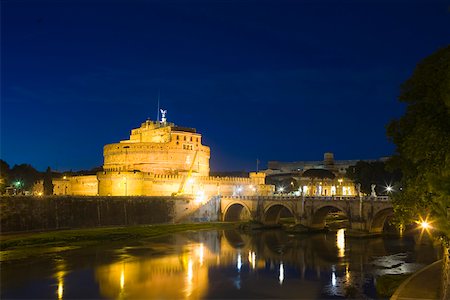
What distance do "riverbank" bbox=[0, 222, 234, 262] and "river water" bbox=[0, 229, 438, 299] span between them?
2080 mm

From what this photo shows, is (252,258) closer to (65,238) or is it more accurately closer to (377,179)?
(65,238)

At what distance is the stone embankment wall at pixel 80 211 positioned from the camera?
4584 centimetres

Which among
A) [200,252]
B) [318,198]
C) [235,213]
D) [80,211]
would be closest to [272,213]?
[318,198]

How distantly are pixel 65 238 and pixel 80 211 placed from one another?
8.38 meters

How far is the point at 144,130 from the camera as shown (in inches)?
3605

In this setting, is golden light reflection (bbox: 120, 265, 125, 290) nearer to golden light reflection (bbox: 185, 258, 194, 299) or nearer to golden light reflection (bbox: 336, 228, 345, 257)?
golden light reflection (bbox: 185, 258, 194, 299)

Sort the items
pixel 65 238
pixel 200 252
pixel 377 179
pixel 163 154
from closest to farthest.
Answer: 1. pixel 200 252
2. pixel 65 238
3. pixel 377 179
4. pixel 163 154

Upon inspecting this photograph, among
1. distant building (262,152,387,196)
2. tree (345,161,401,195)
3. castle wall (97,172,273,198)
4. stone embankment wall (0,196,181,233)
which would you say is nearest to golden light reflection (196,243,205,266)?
stone embankment wall (0,196,181,233)

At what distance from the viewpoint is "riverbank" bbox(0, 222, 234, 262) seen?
38188 mm

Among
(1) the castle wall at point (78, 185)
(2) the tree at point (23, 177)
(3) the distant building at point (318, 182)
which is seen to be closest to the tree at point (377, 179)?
(3) the distant building at point (318, 182)

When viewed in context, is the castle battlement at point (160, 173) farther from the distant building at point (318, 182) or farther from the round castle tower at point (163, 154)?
the distant building at point (318, 182)

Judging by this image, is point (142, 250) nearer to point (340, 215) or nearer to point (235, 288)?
point (235, 288)

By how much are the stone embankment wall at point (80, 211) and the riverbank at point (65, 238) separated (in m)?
2.21

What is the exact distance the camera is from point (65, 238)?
44.2m
